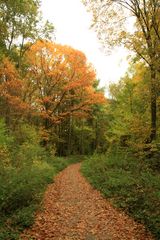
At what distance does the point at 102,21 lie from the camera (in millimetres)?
17969

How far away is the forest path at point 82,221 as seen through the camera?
A: 749 cm

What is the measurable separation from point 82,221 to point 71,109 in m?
22.7

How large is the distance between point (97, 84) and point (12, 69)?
2499 cm

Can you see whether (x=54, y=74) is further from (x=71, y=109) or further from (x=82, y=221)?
(x=82, y=221)

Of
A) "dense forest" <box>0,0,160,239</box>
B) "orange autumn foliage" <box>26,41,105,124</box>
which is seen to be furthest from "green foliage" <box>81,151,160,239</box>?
"orange autumn foliage" <box>26,41,105,124</box>

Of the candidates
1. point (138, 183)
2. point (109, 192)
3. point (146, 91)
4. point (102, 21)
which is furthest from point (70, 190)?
point (102, 21)

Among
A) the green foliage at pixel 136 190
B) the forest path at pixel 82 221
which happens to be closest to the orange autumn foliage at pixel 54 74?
the green foliage at pixel 136 190

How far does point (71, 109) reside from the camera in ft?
102

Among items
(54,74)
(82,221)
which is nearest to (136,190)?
(82,221)

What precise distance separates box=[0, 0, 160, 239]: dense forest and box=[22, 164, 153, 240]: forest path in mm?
361

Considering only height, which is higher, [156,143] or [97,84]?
[97,84]

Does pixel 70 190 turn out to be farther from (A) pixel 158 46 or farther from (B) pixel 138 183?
(A) pixel 158 46

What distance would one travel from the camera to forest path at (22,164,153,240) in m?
7.49

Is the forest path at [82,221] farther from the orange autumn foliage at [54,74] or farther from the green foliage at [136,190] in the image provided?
the orange autumn foliage at [54,74]
